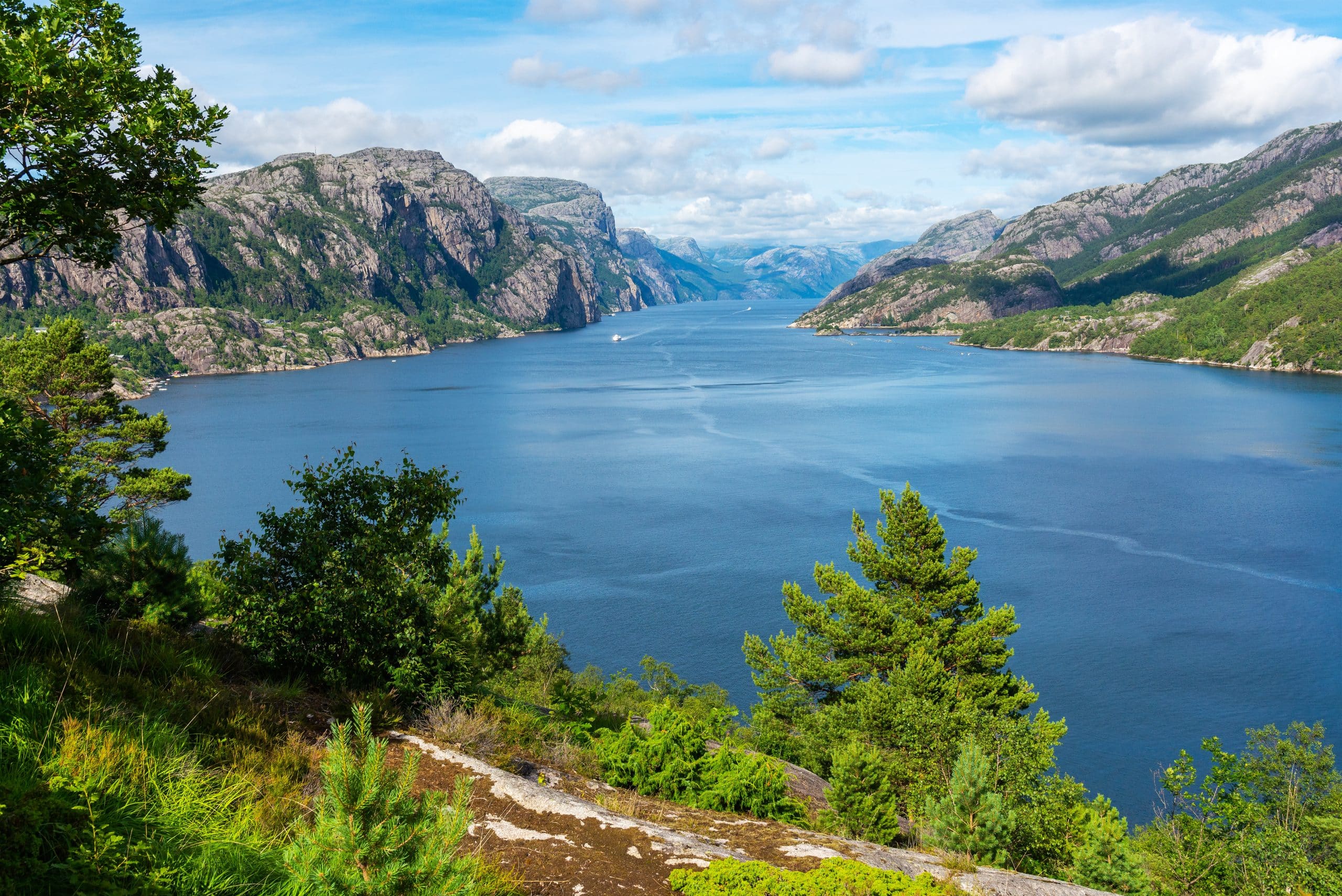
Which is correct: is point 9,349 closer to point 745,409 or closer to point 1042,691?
point 1042,691

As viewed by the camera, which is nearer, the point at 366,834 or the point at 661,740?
the point at 366,834

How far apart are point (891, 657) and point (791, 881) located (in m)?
27.9

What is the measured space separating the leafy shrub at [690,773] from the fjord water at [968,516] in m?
37.9

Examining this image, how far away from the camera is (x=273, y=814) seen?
8.82 m

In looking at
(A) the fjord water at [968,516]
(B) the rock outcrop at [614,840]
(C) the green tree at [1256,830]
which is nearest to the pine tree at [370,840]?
(B) the rock outcrop at [614,840]

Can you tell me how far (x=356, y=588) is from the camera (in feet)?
55.4

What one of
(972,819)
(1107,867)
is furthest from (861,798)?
(1107,867)

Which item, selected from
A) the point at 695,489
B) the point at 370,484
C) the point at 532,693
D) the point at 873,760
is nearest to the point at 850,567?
the point at 695,489

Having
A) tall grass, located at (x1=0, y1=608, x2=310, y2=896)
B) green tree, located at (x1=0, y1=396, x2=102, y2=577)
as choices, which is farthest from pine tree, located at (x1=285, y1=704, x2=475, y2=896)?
green tree, located at (x1=0, y1=396, x2=102, y2=577)

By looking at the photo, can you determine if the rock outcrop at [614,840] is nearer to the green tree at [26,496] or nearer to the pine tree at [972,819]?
the pine tree at [972,819]

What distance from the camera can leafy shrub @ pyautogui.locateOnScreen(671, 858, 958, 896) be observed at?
9617 millimetres

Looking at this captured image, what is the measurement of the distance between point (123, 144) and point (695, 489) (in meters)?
91.3

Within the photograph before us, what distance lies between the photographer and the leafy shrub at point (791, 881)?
962cm

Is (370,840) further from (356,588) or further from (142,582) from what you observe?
(142,582)
